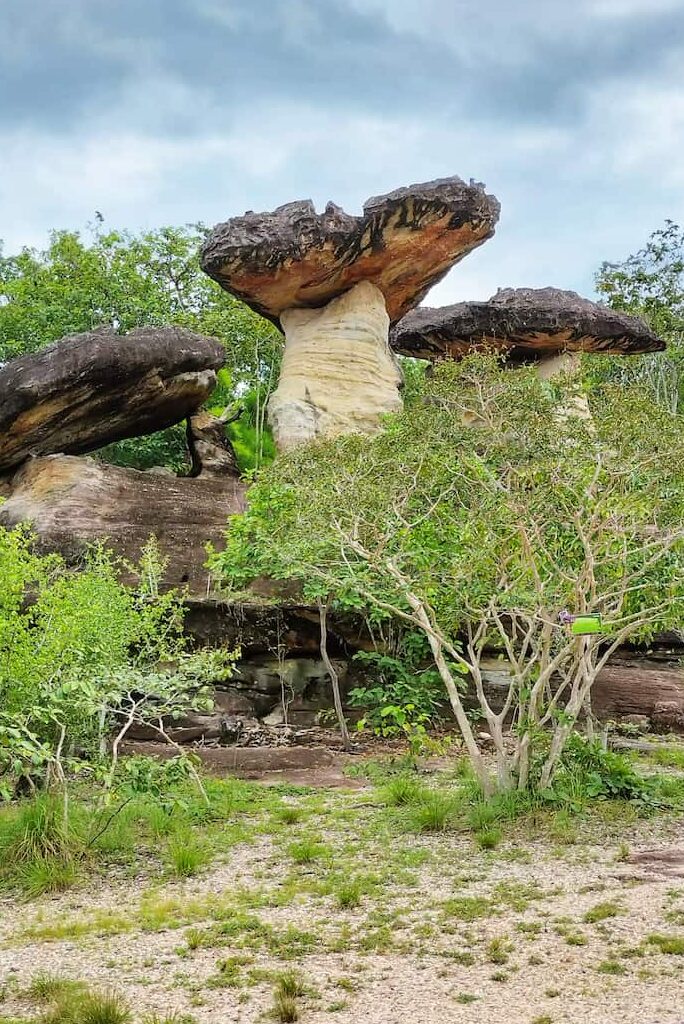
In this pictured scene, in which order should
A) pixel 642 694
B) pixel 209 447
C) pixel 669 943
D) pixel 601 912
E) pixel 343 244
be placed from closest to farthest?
pixel 669 943 < pixel 601 912 < pixel 642 694 < pixel 343 244 < pixel 209 447

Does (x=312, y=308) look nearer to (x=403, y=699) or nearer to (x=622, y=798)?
(x=403, y=699)

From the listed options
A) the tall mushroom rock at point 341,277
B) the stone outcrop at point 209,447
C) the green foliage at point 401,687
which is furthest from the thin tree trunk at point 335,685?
the stone outcrop at point 209,447

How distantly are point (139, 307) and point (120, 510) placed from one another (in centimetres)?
982

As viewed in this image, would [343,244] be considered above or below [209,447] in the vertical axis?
above

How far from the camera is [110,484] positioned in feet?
51.5

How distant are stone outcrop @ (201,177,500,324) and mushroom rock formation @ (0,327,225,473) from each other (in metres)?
1.52

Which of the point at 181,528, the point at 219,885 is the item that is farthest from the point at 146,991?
the point at 181,528

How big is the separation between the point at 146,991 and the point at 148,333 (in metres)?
13.3

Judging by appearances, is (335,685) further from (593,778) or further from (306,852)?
(306,852)

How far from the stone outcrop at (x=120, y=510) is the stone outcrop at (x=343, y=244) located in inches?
152

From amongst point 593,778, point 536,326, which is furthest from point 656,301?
point 593,778

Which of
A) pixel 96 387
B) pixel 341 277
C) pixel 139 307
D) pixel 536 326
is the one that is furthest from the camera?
pixel 139 307

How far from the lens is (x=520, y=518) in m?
8.00

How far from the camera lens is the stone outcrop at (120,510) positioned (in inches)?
566
